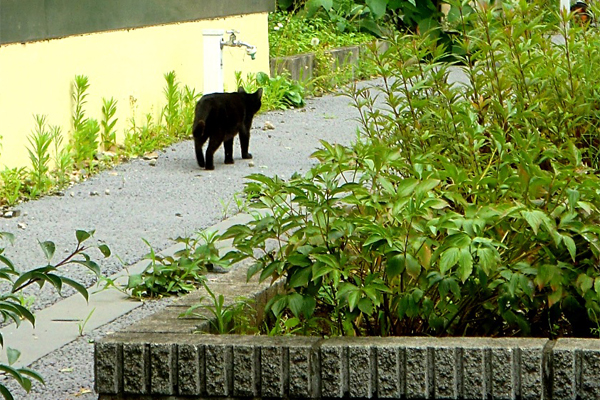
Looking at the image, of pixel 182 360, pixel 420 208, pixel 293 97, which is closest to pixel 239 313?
pixel 182 360

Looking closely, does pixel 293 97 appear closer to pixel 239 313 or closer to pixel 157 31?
pixel 157 31

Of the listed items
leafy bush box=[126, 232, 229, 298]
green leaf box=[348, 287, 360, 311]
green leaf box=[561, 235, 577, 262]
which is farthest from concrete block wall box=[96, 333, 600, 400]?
leafy bush box=[126, 232, 229, 298]

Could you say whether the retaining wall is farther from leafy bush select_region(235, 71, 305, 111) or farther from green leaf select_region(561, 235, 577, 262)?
leafy bush select_region(235, 71, 305, 111)

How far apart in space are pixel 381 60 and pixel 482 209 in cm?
102

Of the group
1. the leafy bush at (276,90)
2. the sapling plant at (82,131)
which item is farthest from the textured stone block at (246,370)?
the leafy bush at (276,90)

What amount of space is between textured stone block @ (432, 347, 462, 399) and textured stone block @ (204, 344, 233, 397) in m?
0.58

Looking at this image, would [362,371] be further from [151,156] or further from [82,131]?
[151,156]

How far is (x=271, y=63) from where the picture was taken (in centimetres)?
1405

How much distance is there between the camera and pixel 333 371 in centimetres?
317

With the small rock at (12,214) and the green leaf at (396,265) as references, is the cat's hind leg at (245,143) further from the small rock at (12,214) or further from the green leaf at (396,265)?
the green leaf at (396,265)

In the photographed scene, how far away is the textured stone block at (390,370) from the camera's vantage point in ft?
10.3

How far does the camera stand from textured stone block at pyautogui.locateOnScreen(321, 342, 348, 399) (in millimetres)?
3156

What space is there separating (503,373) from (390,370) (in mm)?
306

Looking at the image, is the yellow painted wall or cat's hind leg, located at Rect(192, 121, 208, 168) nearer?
the yellow painted wall
